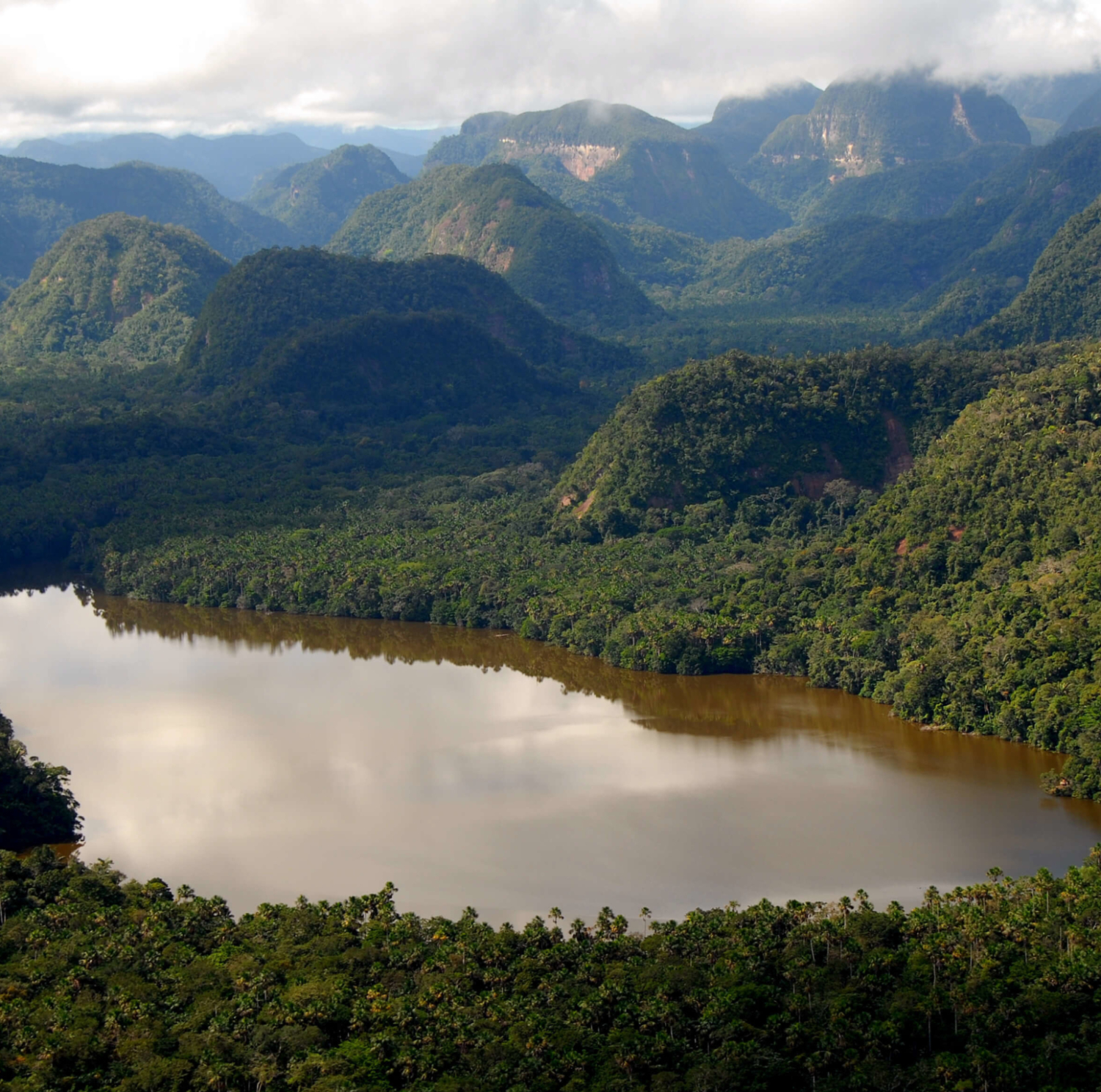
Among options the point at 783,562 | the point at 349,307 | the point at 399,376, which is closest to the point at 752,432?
the point at 783,562

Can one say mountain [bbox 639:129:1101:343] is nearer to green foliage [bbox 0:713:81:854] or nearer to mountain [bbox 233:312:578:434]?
mountain [bbox 233:312:578:434]

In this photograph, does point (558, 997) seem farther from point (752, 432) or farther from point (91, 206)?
point (91, 206)

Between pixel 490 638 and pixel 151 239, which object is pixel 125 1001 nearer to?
pixel 490 638

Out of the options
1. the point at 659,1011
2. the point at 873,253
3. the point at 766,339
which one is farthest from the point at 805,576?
the point at 873,253

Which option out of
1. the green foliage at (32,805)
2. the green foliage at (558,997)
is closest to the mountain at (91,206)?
the green foliage at (32,805)

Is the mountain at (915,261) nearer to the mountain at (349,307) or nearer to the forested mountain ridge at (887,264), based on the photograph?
the forested mountain ridge at (887,264)
